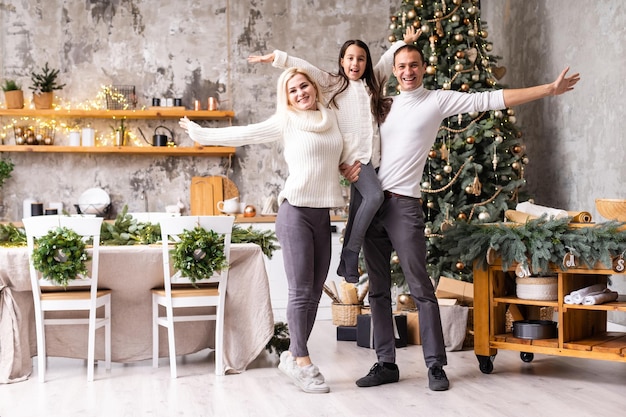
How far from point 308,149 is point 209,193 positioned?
4056 mm

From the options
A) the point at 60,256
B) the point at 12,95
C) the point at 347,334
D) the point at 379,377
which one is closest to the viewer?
the point at 379,377

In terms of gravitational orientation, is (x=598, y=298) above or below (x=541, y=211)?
below

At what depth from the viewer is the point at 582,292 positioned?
409cm

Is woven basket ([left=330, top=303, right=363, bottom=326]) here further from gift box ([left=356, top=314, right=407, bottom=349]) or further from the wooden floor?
the wooden floor

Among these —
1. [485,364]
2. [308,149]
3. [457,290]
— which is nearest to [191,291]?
[308,149]

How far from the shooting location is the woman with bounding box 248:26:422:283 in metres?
3.98

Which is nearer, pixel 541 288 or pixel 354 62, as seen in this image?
pixel 354 62

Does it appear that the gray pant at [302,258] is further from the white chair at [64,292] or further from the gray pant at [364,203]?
the white chair at [64,292]

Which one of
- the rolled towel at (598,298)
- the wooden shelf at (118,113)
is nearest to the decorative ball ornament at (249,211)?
the wooden shelf at (118,113)

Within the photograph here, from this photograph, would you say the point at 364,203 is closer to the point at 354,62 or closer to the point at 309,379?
the point at 354,62

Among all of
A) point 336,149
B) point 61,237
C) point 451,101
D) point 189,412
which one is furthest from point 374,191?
point 61,237

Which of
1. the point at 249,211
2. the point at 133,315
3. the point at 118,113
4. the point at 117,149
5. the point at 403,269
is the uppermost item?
the point at 118,113

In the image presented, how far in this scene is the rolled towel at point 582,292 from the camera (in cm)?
407

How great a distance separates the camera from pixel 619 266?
3.93m
